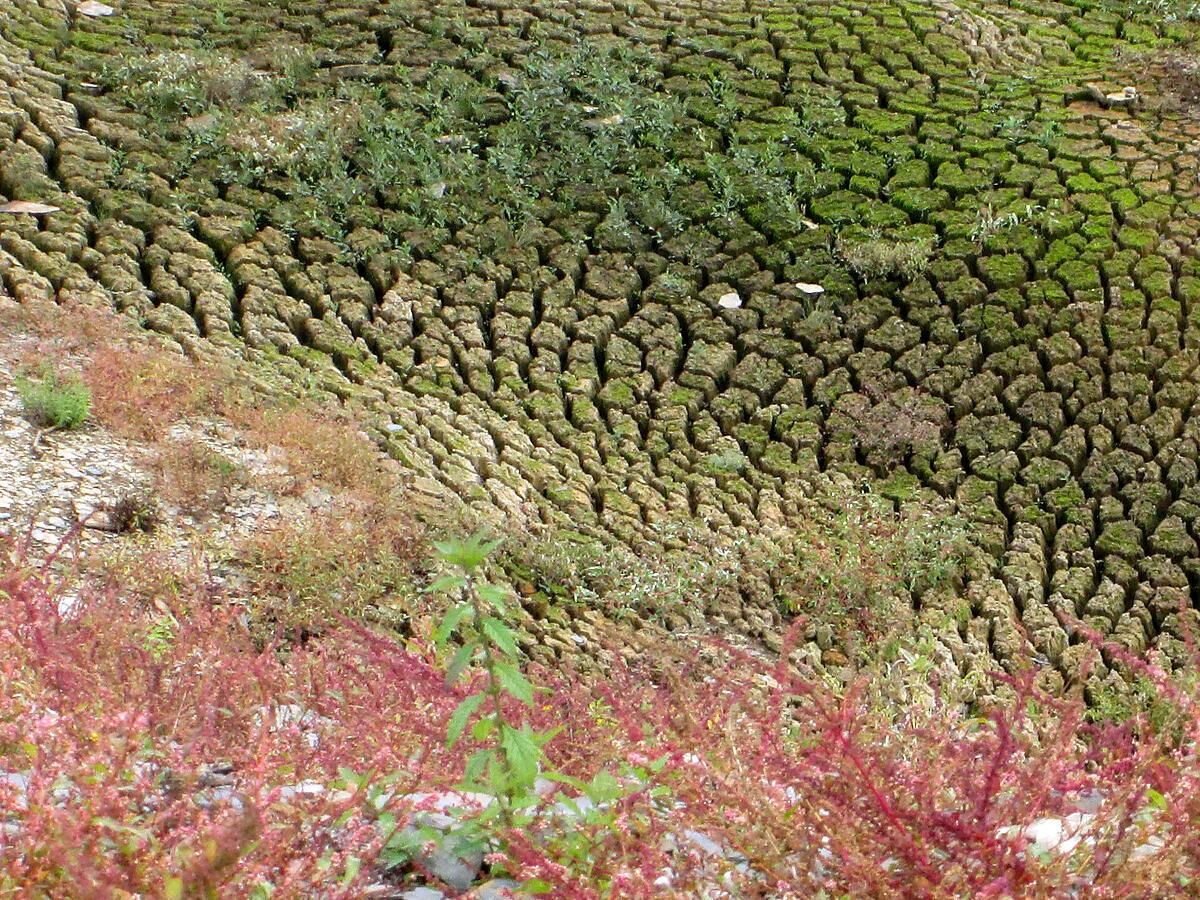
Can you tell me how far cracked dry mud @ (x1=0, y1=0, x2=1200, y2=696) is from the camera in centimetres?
598

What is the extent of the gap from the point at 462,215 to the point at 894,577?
3.40m

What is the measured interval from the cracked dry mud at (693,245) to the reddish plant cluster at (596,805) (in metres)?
2.72

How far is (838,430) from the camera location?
21.0 feet

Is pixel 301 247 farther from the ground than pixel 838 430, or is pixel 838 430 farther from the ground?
pixel 301 247

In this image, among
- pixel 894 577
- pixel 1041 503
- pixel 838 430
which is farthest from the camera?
pixel 838 430

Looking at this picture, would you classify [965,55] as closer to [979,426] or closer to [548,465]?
[979,426]

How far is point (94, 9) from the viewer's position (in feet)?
28.9

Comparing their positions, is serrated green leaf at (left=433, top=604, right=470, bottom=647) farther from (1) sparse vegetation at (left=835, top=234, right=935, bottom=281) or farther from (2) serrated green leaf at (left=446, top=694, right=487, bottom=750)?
(1) sparse vegetation at (left=835, top=234, right=935, bottom=281)

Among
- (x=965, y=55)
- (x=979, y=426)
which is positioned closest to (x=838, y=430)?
(x=979, y=426)

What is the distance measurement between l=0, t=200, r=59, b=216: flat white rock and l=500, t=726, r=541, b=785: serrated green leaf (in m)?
A: 5.66

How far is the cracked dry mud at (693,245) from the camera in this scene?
598cm

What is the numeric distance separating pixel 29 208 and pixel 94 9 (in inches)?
101

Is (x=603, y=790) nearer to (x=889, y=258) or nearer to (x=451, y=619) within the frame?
(x=451, y=619)

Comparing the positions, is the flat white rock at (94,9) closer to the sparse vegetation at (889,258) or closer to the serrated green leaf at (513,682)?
the sparse vegetation at (889,258)
